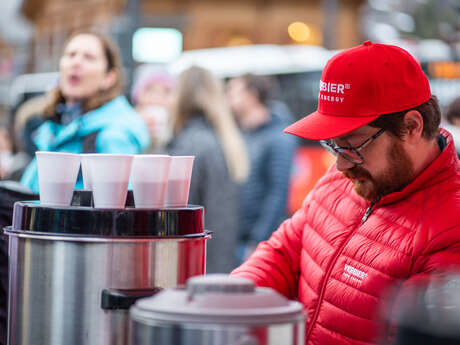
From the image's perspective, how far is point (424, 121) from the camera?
8.16ft

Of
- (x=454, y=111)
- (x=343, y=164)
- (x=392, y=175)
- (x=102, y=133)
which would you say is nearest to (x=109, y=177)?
(x=343, y=164)

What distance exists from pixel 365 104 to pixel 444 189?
360 millimetres

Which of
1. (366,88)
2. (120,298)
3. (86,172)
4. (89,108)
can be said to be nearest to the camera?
(120,298)

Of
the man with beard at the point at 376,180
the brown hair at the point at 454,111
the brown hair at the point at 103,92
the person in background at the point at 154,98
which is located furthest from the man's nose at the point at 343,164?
the person in background at the point at 154,98

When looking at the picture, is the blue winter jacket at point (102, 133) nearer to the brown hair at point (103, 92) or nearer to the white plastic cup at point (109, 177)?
the brown hair at point (103, 92)

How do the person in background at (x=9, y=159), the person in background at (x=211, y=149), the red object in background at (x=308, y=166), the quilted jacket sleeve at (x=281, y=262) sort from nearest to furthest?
1. the quilted jacket sleeve at (x=281, y=262)
2. the person in background at (x=211, y=149)
3. the person in background at (x=9, y=159)
4. the red object in background at (x=308, y=166)

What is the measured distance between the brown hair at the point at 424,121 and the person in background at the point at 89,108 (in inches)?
69.4

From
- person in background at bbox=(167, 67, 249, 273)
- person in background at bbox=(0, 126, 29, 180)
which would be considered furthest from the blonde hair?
person in background at bbox=(0, 126, 29, 180)

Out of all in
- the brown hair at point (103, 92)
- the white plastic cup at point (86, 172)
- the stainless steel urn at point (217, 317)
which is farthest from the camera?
the brown hair at point (103, 92)

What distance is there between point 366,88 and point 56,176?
39.1 inches

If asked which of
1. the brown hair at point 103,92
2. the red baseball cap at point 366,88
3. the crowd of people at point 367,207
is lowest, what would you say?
the crowd of people at point 367,207

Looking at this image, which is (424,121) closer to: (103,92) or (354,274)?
(354,274)

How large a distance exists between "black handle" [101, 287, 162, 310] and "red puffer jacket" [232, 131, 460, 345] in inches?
27.5

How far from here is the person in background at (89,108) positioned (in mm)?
3875
